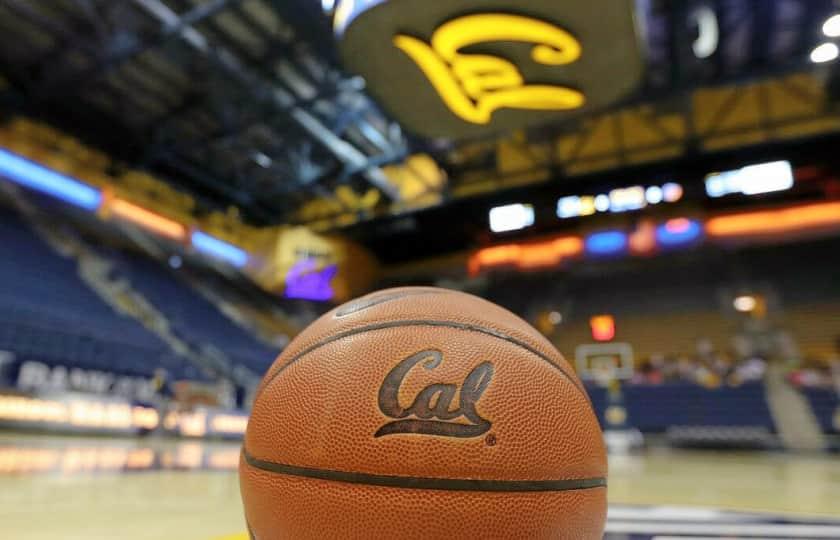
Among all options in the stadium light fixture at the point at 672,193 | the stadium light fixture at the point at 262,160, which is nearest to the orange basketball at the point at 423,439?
the stadium light fixture at the point at 262,160

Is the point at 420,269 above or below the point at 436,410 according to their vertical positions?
above

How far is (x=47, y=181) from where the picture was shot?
30.2 feet

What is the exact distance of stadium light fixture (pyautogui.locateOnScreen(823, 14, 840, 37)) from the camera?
6.43 meters

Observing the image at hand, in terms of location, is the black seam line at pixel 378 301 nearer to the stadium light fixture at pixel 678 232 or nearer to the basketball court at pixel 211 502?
the basketball court at pixel 211 502

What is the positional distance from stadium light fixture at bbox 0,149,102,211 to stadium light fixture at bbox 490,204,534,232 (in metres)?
7.54

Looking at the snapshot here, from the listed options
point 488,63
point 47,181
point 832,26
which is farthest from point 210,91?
point 832,26

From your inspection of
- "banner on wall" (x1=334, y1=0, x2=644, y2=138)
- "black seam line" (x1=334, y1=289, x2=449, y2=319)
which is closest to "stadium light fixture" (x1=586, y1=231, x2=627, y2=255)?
"banner on wall" (x1=334, y1=0, x2=644, y2=138)

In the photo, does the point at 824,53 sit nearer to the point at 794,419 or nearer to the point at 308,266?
the point at 794,419

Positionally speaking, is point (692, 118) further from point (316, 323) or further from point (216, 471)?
point (316, 323)

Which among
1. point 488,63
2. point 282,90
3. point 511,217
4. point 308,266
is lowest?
point 488,63

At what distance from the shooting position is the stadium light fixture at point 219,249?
12.0m

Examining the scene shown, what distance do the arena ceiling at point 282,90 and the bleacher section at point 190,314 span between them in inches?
72.6

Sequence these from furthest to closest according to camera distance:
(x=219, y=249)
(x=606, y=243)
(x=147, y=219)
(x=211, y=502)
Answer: (x=219, y=249)
(x=606, y=243)
(x=147, y=219)
(x=211, y=502)

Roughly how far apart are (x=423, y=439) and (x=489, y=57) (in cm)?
458
